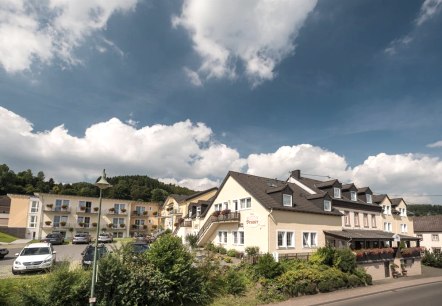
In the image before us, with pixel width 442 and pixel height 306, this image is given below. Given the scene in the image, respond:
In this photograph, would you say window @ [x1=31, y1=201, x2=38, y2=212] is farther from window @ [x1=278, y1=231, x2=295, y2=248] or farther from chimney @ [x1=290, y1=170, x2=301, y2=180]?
window @ [x1=278, y1=231, x2=295, y2=248]

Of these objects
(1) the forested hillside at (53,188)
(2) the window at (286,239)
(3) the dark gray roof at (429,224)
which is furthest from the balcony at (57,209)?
(3) the dark gray roof at (429,224)

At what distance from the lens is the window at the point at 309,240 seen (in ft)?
101

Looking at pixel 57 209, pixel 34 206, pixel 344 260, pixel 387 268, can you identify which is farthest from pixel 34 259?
pixel 34 206

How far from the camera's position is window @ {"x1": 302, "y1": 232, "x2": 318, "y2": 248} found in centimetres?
3089

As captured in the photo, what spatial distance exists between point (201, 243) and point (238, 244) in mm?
6691

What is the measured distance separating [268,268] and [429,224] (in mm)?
53575

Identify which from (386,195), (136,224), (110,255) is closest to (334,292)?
(110,255)

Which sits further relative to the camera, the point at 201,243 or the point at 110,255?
the point at 201,243

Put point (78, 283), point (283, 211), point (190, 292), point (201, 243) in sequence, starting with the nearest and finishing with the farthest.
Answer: point (78, 283) → point (190, 292) → point (283, 211) → point (201, 243)

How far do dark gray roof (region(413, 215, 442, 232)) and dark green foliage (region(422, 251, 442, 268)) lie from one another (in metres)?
16.8

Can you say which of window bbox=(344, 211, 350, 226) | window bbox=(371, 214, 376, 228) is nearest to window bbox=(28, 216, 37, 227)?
window bbox=(344, 211, 350, 226)

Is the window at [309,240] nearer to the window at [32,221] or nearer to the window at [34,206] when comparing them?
the window at [32,221]

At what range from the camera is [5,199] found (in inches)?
3248

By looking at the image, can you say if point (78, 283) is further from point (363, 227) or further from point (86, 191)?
point (86, 191)
